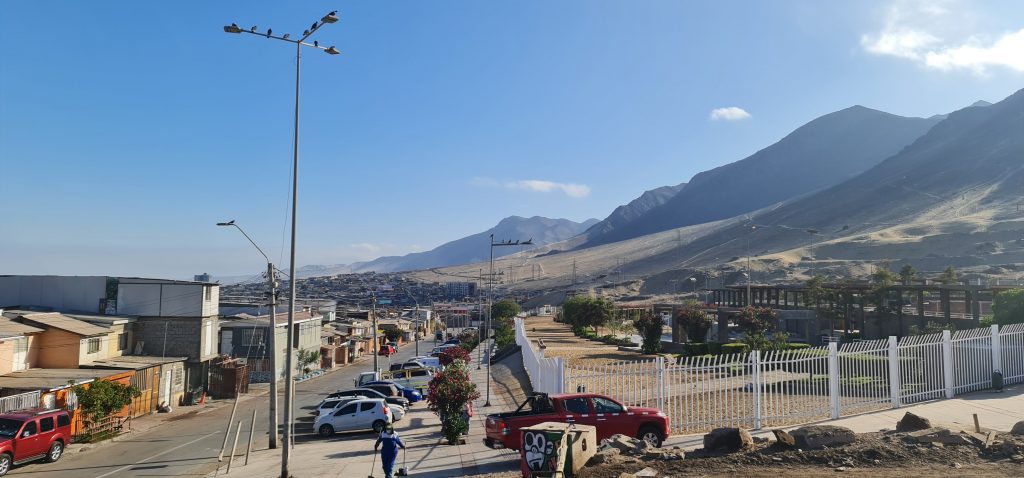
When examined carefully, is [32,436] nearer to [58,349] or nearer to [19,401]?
[19,401]

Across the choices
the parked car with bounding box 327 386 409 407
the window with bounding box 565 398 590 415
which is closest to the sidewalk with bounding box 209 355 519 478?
the window with bounding box 565 398 590 415

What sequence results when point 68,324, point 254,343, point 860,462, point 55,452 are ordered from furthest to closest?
point 254,343, point 68,324, point 55,452, point 860,462

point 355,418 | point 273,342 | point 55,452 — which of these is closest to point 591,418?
point 273,342

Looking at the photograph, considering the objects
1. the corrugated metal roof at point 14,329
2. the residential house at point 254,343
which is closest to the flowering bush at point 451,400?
the corrugated metal roof at point 14,329

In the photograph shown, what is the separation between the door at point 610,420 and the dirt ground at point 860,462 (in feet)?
8.36

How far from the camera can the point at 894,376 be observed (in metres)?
16.0

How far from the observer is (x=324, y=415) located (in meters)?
22.7

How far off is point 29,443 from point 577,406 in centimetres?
1599

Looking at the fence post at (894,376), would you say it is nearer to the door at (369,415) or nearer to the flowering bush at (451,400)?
the flowering bush at (451,400)

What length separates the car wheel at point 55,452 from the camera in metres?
19.8

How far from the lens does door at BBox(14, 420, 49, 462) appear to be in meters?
18.3

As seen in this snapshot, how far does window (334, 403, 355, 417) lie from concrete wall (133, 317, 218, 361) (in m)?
18.9

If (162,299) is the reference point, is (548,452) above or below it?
below

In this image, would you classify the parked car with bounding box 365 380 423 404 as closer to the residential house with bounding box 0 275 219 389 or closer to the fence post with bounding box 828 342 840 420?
the residential house with bounding box 0 275 219 389
